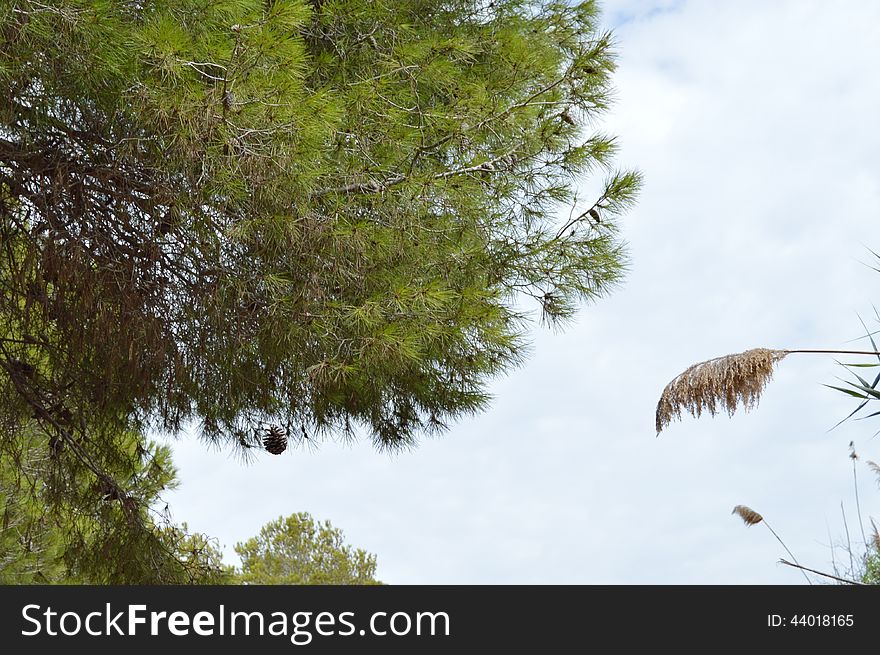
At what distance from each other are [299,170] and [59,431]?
2.28 metres

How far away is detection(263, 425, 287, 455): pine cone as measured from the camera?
438cm

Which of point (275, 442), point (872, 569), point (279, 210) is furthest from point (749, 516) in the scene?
point (279, 210)

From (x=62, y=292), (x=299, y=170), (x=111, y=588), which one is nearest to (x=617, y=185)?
(x=299, y=170)

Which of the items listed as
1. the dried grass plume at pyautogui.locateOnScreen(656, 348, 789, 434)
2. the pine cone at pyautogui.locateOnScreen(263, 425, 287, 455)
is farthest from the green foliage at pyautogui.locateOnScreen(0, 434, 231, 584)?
the dried grass plume at pyautogui.locateOnScreen(656, 348, 789, 434)

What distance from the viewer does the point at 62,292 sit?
3.79 meters

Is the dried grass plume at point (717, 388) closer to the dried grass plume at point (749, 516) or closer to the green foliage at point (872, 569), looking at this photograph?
the dried grass plume at point (749, 516)

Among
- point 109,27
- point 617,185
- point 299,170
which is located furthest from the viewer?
point 617,185

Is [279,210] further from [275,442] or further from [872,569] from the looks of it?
[872,569]

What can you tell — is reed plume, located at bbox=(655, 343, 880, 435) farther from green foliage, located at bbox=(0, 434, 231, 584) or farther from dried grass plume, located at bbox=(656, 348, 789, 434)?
green foliage, located at bbox=(0, 434, 231, 584)

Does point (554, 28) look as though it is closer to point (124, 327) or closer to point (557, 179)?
point (557, 179)

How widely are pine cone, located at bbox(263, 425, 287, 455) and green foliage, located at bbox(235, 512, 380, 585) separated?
970 centimetres

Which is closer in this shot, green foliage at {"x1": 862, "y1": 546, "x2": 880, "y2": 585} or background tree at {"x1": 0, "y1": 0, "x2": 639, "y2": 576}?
background tree at {"x1": 0, "y1": 0, "x2": 639, "y2": 576}

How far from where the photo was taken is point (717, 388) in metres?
3.81

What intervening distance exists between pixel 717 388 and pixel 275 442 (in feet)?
6.91
